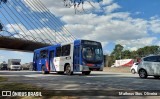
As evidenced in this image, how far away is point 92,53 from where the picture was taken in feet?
86.7

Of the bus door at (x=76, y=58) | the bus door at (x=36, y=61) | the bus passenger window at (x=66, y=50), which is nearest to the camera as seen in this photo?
the bus door at (x=76, y=58)

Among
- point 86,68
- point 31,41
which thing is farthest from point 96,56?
point 31,41

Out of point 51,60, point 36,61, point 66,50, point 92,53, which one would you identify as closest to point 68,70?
point 66,50

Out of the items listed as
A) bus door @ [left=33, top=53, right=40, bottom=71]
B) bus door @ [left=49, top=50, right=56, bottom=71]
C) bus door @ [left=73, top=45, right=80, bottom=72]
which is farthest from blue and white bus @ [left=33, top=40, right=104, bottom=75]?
bus door @ [left=33, top=53, right=40, bottom=71]

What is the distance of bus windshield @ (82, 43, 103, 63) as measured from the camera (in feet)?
85.1

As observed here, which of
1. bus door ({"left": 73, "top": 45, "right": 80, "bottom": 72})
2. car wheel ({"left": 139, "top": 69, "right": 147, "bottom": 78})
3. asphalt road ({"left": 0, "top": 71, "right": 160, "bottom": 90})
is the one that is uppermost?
bus door ({"left": 73, "top": 45, "right": 80, "bottom": 72})

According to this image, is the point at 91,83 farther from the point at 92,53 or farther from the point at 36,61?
the point at 36,61

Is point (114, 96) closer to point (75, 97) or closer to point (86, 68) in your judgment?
point (75, 97)

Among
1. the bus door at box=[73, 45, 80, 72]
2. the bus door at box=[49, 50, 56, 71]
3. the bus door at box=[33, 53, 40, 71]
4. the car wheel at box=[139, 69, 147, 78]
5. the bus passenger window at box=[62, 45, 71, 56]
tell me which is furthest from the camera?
the bus door at box=[33, 53, 40, 71]

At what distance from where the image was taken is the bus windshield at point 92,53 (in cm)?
2595

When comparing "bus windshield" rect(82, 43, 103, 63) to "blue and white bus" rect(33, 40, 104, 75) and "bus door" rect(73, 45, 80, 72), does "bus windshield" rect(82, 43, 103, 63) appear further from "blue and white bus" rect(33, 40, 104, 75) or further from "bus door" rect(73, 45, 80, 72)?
"bus door" rect(73, 45, 80, 72)

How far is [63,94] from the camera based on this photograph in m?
11.0

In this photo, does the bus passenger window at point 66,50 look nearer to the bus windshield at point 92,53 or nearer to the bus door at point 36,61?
the bus windshield at point 92,53

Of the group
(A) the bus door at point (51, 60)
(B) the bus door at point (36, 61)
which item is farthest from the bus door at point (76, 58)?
(B) the bus door at point (36, 61)
